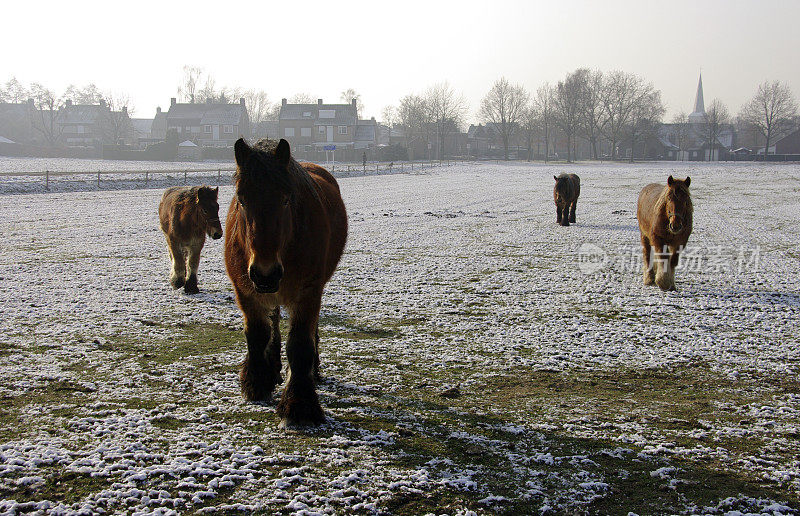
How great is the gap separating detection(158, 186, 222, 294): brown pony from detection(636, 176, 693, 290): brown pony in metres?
7.69

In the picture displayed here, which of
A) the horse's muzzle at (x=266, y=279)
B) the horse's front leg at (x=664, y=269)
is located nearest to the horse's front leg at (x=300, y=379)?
the horse's muzzle at (x=266, y=279)

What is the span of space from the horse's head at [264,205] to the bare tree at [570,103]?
109 metres

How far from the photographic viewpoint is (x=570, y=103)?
354 ft

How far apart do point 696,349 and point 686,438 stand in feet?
9.13

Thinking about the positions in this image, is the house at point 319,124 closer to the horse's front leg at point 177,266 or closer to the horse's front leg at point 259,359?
the horse's front leg at point 177,266

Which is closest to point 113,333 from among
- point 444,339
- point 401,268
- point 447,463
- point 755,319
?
point 444,339

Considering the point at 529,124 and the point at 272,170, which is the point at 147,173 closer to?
the point at 272,170

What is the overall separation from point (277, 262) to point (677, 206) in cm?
816

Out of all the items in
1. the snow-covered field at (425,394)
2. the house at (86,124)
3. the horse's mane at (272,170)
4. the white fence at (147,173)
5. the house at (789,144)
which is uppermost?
the house at (86,124)

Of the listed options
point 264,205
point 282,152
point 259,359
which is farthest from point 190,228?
point 264,205

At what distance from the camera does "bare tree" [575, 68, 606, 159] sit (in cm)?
10775

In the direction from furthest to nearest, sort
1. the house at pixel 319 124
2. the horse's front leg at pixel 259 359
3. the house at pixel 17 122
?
the house at pixel 17 122 → the house at pixel 319 124 → the horse's front leg at pixel 259 359

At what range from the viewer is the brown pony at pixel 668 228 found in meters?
9.89

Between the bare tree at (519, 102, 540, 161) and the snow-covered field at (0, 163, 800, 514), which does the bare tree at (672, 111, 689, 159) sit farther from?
the snow-covered field at (0, 163, 800, 514)
